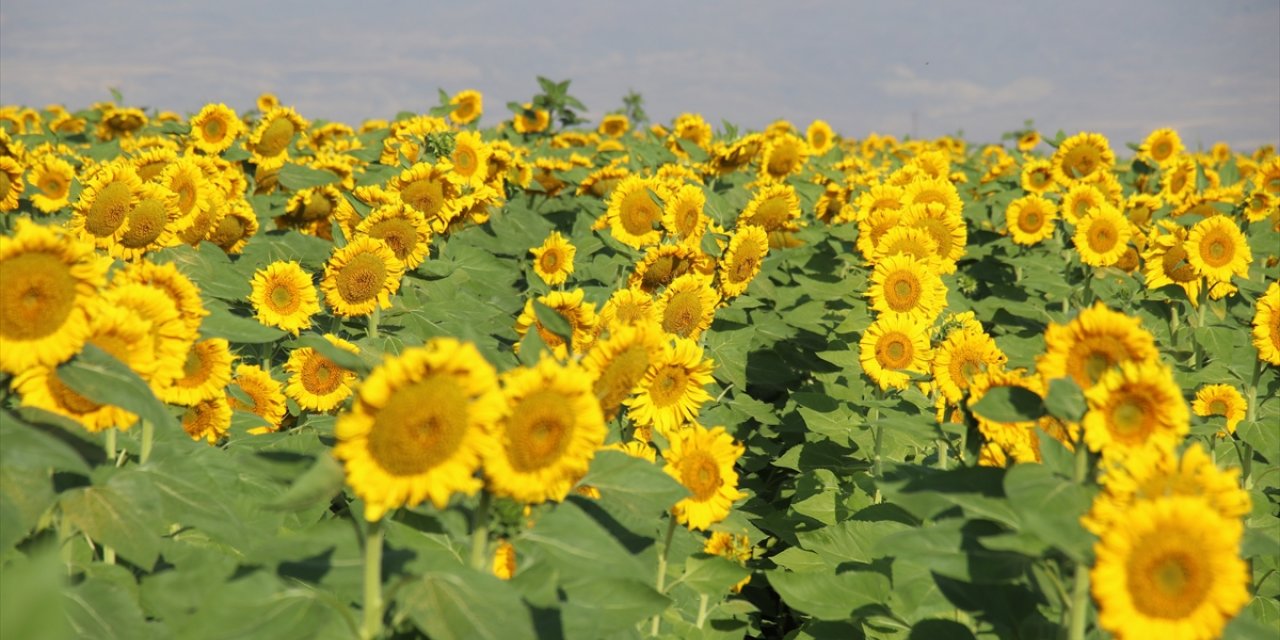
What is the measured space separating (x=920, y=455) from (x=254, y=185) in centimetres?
560

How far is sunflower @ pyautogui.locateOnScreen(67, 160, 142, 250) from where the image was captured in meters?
4.30

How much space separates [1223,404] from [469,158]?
5178 millimetres

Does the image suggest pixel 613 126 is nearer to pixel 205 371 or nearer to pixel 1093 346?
pixel 205 371

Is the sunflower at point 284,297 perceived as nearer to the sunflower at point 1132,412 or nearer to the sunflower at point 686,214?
the sunflower at point 686,214

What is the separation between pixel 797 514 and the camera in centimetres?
585

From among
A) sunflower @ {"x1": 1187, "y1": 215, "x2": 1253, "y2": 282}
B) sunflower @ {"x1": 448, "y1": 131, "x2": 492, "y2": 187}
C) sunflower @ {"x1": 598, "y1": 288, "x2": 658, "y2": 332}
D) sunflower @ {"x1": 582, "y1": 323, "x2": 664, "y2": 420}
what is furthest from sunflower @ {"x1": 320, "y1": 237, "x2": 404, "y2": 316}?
sunflower @ {"x1": 1187, "y1": 215, "x2": 1253, "y2": 282}

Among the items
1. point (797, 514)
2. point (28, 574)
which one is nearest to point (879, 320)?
point (797, 514)

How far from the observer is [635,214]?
21.8 ft

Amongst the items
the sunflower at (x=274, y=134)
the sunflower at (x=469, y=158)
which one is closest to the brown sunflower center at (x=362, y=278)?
the sunflower at (x=469, y=158)

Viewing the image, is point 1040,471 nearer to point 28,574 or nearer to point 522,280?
point 28,574

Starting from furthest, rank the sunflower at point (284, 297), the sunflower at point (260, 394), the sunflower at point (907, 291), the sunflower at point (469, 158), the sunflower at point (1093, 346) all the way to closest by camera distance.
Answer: the sunflower at point (469, 158), the sunflower at point (907, 291), the sunflower at point (284, 297), the sunflower at point (260, 394), the sunflower at point (1093, 346)

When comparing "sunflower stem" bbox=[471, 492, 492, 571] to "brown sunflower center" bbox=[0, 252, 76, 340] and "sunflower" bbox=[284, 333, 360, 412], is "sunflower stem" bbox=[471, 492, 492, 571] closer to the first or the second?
"brown sunflower center" bbox=[0, 252, 76, 340]

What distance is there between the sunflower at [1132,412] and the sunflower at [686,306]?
2.72 meters

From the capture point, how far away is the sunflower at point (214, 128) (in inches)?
298
